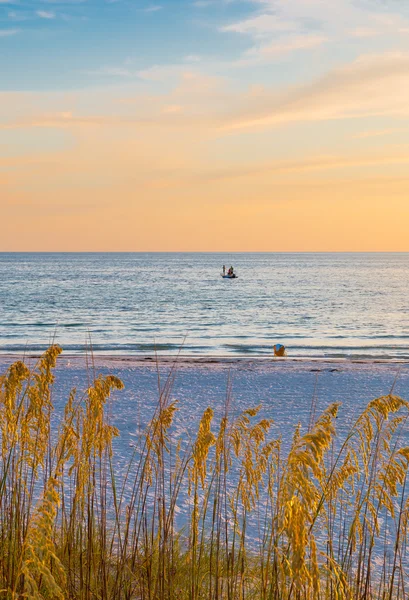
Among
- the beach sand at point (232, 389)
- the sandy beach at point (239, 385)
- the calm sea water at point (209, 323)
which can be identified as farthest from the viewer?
the calm sea water at point (209, 323)

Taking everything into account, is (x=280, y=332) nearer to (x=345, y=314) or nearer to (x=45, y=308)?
(x=345, y=314)

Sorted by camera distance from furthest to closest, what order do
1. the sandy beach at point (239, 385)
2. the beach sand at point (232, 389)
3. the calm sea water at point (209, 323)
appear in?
1. the calm sea water at point (209, 323)
2. the sandy beach at point (239, 385)
3. the beach sand at point (232, 389)

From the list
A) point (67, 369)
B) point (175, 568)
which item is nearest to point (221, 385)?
point (67, 369)

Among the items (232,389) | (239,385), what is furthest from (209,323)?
(232,389)

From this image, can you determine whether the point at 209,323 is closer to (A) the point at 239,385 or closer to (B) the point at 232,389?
(A) the point at 239,385

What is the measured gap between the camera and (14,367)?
362 centimetres

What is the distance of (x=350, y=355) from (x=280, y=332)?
960 centimetres

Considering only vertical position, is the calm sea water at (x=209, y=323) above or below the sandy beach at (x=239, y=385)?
below

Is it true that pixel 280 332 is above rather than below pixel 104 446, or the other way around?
below

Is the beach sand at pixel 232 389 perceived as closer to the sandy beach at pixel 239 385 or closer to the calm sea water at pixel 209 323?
the sandy beach at pixel 239 385

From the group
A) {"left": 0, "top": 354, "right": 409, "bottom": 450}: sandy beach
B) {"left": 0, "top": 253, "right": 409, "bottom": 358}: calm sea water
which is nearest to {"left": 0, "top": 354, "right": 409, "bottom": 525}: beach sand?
{"left": 0, "top": 354, "right": 409, "bottom": 450}: sandy beach

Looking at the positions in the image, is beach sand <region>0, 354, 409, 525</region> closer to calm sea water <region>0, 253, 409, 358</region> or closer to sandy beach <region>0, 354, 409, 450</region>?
sandy beach <region>0, 354, 409, 450</region>

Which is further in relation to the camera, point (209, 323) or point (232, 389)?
point (209, 323)

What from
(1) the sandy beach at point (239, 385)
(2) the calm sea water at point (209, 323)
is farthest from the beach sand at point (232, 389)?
(2) the calm sea water at point (209, 323)
